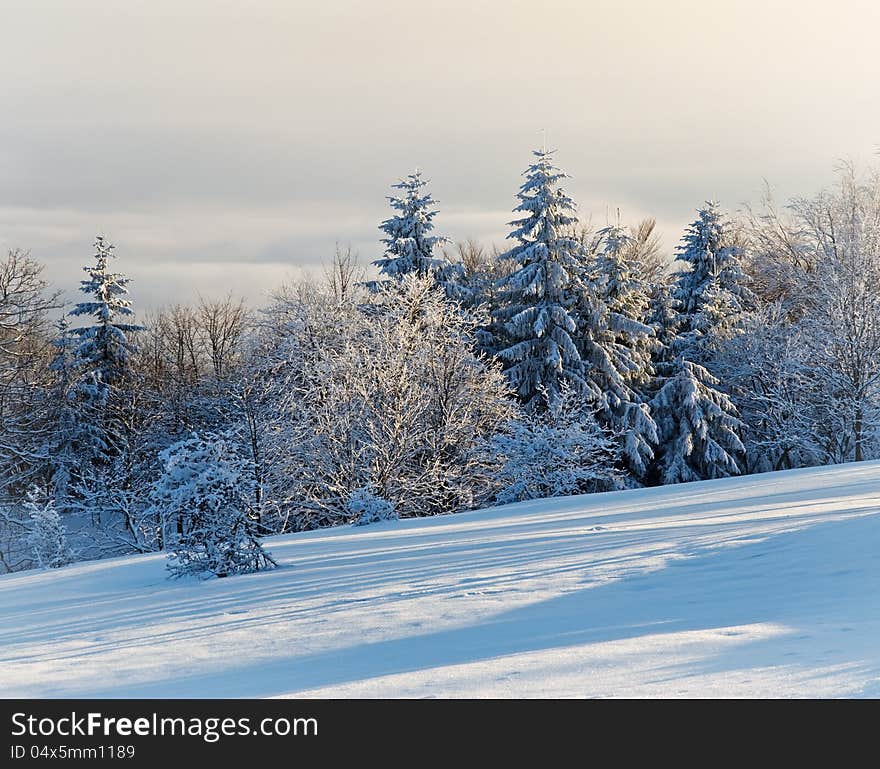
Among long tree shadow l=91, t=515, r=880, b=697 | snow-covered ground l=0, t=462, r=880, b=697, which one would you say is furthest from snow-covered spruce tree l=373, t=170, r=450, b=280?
long tree shadow l=91, t=515, r=880, b=697

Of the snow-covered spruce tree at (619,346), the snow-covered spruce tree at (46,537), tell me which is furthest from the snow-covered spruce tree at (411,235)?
the snow-covered spruce tree at (46,537)

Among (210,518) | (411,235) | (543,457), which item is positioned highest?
(411,235)

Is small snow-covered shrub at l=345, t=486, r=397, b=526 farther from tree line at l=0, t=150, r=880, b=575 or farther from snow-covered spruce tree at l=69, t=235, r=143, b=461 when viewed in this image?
snow-covered spruce tree at l=69, t=235, r=143, b=461

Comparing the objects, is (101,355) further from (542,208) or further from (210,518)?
(210,518)

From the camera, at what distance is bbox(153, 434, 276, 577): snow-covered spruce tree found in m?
10.3

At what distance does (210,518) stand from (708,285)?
98.6ft

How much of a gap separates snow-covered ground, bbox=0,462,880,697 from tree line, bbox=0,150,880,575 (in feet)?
41.7

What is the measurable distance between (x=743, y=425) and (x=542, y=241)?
Answer: 10.4 m

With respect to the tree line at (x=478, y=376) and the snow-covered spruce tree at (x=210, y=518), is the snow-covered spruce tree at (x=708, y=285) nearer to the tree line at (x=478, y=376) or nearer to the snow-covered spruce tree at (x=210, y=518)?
the tree line at (x=478, y=376)

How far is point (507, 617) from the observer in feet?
22.6

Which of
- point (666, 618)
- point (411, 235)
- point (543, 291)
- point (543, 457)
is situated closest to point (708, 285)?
point (543, 291)

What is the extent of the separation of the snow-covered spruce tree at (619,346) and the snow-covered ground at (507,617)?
21.0 m

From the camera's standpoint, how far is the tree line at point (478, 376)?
2591cm
